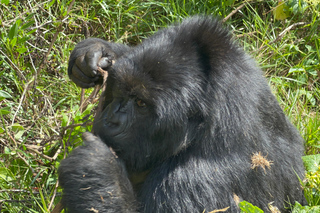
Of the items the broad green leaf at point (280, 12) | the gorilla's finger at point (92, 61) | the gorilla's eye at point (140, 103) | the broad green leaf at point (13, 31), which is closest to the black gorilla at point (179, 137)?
the gorilla's eye at point (140, 103)

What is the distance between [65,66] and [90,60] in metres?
1.71

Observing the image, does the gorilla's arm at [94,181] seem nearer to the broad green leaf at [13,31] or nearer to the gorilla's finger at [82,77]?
the gorilla's finger at [82,77]

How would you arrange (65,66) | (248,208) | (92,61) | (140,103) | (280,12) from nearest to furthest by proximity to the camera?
(248,208)
(140,103)
(92,61)
(65,66)
(280,12)

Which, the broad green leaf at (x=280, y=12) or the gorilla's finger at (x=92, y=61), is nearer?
the gorilla's finger at (x=92, y=61)

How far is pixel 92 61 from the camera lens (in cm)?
454

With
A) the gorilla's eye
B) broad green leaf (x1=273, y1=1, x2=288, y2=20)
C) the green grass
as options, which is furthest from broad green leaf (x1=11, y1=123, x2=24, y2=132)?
broad green leaf (x1=273, y1=1, x2=288, y2=20)

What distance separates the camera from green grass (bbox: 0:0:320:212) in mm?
4867

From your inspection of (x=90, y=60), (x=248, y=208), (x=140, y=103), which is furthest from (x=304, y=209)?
(x=90, y=60)

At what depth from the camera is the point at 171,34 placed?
4207 mm

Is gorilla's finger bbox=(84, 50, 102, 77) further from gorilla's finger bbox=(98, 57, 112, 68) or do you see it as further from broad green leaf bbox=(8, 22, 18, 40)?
broad green leaf bbox=(8, 22, 18, 40)

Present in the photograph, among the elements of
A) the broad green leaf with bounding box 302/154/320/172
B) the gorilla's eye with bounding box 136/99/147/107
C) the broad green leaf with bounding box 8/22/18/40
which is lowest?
the broad green leaf with bounding box 302/154/320/172

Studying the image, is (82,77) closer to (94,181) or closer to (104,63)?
(104,63)

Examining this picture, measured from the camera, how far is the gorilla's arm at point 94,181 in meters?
3.71

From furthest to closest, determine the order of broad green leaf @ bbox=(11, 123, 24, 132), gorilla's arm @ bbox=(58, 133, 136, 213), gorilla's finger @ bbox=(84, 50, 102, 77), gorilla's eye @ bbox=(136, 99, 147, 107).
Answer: broad green leaf @ bbox=(11, 123, 24, 132) < gorilla's finger @ bbox=(84, 50, 102, 77) < gorilla's eye @ bbox=(136, 99, 147, 107) < gorilla's arm @ bbox=(58, 133, 136, 213)
